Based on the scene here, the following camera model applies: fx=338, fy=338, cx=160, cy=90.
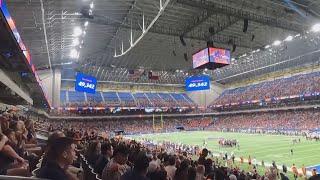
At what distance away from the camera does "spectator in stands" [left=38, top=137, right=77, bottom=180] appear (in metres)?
3.11

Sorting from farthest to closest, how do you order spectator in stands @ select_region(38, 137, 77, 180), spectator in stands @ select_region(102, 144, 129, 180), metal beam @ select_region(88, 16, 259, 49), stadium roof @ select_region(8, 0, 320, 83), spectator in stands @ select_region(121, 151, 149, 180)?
metal beam @ select_region(88, 16, 259, 49) < stadium roof @ select_region(8, 0, 320, 83) < spectator in stands @ select_region(102, 144, 129, 180) < spectator in stands @ select_region(121, 151, 149, 180) < spectator in stands @ select_region(38, 137, 77, 180)

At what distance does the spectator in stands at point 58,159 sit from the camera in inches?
122

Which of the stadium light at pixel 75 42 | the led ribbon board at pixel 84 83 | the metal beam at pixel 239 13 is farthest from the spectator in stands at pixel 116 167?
the stadium light at pixel 75 42

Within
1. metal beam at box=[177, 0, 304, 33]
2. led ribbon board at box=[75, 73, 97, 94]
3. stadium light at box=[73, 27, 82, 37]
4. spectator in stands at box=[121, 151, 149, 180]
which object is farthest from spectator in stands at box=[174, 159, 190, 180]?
led ribbon board at box=[75, 73, 97, 94]

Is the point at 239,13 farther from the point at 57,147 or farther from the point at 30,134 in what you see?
the point at 57,147

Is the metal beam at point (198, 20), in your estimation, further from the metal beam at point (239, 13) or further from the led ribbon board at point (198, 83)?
the led ribbon board at point (198, 83)

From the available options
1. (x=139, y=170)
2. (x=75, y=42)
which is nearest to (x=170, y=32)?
(x=75, y=42)

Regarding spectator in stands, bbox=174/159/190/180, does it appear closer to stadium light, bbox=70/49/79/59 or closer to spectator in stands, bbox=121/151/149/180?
spectator in stands, bbox=121/151/149/180

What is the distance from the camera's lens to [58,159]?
3.23 meters

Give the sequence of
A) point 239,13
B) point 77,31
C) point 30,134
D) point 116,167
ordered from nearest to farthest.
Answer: point 116,167 < point 30,134 < point 239,13 < point 77,31

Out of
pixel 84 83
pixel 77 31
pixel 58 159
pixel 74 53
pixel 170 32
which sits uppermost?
pixel 170 32

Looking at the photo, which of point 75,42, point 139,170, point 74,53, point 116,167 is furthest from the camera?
point 74,53

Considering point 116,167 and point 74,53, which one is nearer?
point 116,167

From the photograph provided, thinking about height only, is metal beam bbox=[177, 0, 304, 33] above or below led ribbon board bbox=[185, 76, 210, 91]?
above
